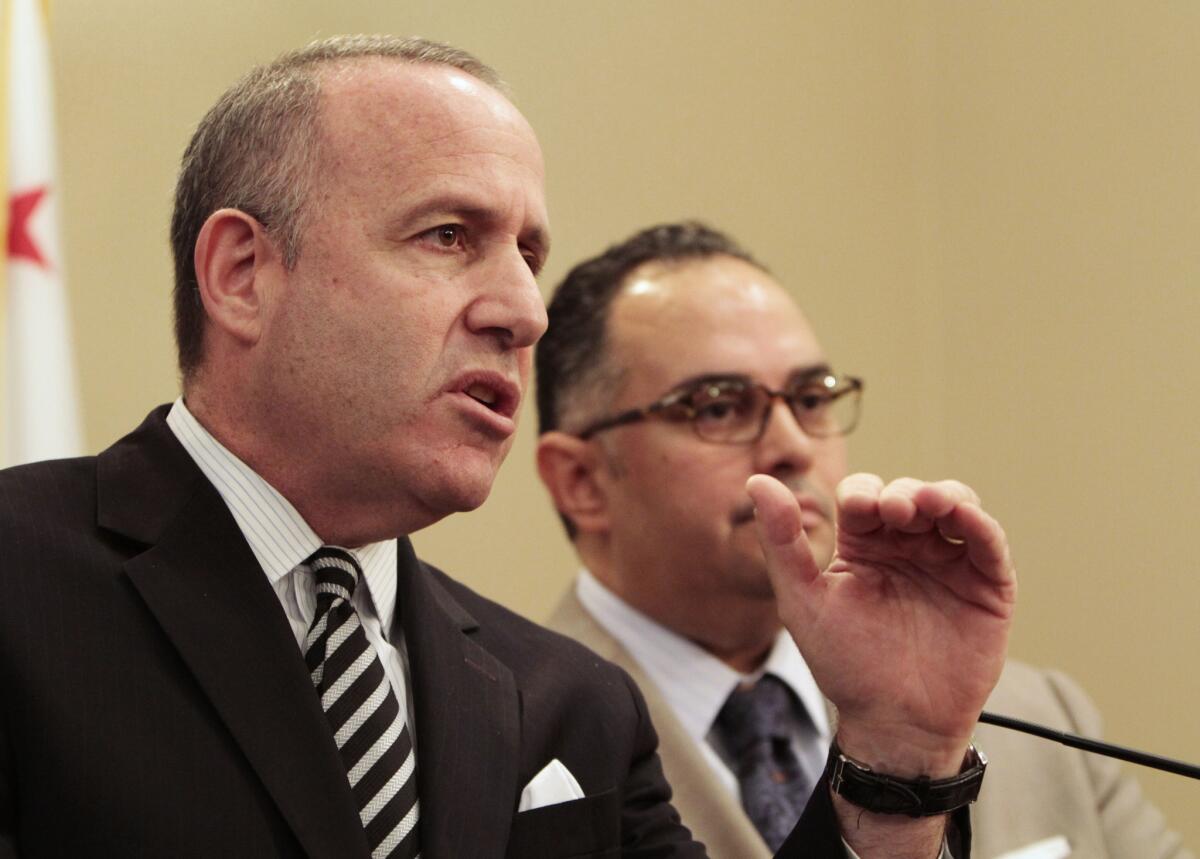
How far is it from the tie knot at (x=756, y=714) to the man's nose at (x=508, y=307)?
1205 mm

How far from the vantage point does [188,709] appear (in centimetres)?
135

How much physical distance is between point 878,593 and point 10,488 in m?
0.88

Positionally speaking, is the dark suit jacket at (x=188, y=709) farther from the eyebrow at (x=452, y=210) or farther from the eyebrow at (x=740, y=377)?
the eyebrow at (x=740, y=377)

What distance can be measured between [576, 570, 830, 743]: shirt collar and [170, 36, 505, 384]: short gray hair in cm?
123

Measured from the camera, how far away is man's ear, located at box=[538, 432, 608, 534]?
288 cm

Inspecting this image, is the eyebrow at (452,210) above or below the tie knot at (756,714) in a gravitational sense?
above

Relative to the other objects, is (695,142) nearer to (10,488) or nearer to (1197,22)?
(1197,22)

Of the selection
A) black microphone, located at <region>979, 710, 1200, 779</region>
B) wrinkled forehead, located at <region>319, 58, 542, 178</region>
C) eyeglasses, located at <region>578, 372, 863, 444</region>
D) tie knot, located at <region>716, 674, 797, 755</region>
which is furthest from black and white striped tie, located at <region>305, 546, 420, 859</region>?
eyeglasses, located at <region>578, 372, 863, 444</region>

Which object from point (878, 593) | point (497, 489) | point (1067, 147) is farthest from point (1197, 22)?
point (878, 593)

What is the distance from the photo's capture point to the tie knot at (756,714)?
8.48ft

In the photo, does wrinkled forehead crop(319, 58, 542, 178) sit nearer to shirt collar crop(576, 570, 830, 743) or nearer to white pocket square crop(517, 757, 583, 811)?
white pocket square crop(517, 757, 583, 811)

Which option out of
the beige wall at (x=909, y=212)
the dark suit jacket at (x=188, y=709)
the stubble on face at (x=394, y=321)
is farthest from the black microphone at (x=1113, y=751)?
the beige wall at (x=909, y=212)

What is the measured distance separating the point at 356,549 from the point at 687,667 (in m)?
1.17

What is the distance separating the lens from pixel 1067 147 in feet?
13.1
